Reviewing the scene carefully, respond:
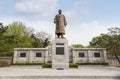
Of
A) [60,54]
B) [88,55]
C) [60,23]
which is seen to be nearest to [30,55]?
[88,55]

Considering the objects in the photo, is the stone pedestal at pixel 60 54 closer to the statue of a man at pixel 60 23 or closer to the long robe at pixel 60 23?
the statue of a man at pixel 60 23

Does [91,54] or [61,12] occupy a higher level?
[61,12]

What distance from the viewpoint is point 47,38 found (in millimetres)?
52562

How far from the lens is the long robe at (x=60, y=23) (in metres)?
18.6

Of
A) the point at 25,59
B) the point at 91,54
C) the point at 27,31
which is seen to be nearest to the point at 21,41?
the point at 27,31

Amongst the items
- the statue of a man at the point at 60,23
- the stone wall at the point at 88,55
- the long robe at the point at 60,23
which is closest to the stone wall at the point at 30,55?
the stone wall at the point at 88,55

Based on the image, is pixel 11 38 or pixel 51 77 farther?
pixel 11 38

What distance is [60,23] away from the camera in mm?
18812

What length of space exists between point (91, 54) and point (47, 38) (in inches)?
1013

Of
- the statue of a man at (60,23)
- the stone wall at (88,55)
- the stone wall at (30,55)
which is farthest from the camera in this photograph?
the stone wall at (88,55)

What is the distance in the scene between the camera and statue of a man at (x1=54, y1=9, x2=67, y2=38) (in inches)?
733

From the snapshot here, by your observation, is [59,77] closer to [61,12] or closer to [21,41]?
[61,12]

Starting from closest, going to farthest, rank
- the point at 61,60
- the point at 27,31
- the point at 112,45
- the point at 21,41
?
the point at 61,60 < the point at 112,45 < the point at 21,41 < the point at 27,31

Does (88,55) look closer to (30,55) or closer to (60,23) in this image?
(30,55)
